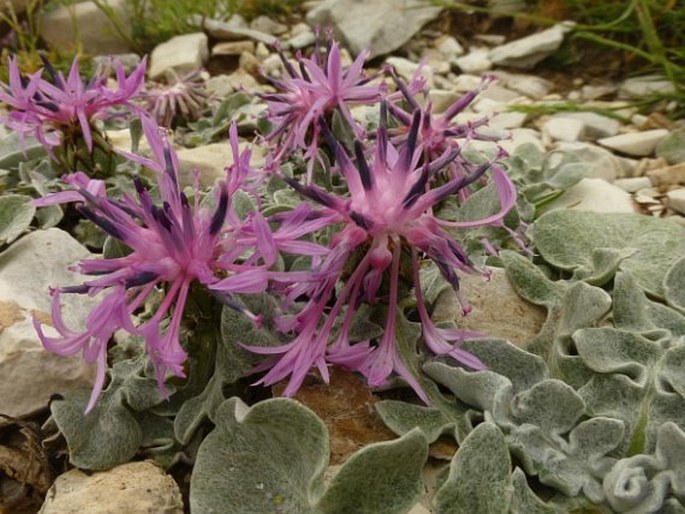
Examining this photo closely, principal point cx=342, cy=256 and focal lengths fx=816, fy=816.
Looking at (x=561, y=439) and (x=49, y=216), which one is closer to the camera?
(x=561, y=439)

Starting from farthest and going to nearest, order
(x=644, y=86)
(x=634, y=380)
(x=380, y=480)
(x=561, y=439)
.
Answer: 1. (x=644, y=86)
2. (x=634, y=380)
3. (x=561, y=439)
4. (x=380, y=480)

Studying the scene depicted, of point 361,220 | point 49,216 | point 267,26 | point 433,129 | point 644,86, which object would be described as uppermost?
point 361,220

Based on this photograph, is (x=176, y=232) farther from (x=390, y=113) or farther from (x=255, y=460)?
(x=390, y=113)

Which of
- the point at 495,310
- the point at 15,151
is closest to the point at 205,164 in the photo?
the point at 15,151

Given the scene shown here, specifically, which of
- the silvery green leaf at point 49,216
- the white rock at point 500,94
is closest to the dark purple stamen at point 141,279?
the silvery green leaf at point 49,216

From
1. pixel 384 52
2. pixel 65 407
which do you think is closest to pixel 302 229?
→ pixel 65 407

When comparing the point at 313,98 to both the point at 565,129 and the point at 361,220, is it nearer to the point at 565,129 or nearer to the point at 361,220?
the point at 361,220
